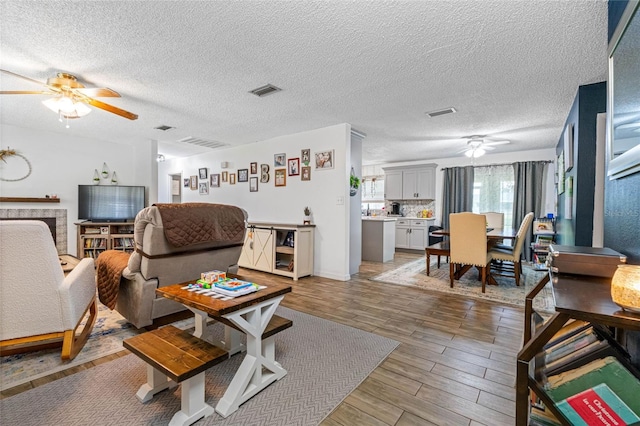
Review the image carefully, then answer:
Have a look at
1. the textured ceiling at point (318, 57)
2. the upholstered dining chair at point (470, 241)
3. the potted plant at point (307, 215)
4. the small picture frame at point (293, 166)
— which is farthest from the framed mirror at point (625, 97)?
the small picture frame at point (293, 166)

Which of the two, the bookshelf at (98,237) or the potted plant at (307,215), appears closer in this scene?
the potted plant at (307,215)

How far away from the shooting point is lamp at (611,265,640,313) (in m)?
0.81

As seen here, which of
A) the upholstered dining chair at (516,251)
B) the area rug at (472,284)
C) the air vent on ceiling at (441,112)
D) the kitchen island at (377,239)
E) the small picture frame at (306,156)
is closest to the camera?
the area rug at (472,284)

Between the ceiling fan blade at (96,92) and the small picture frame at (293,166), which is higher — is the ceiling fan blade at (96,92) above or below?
above

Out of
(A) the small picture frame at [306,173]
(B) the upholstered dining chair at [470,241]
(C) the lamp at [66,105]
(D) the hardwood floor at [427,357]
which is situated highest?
(C) the lamp at [66,105]

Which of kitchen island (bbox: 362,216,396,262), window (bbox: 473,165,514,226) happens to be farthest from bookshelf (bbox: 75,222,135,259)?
window (bbox: 473,165,514,226)

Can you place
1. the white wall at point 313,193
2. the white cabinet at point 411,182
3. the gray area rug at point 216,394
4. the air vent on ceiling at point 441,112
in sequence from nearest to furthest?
the gray area rug at point 216,394 → the air vent on ceiling at point 441,112 → the white wall at point 313,193 → the white cabinet at point 411,182

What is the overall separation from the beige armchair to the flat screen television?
4038mm

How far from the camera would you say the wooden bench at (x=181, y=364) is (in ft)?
4.23

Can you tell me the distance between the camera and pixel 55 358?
195 centimetres

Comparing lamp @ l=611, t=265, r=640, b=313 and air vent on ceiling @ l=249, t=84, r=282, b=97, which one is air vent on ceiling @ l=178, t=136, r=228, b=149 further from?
lamp @ l=611, t=265, r=640, b=313

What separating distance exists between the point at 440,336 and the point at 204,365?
1.91 metres

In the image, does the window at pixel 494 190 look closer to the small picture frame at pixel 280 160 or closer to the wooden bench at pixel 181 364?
the small picture frame at pixel 280 160

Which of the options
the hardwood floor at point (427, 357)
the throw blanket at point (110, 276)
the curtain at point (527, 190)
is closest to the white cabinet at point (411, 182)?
the curtain at point (527, 190)
